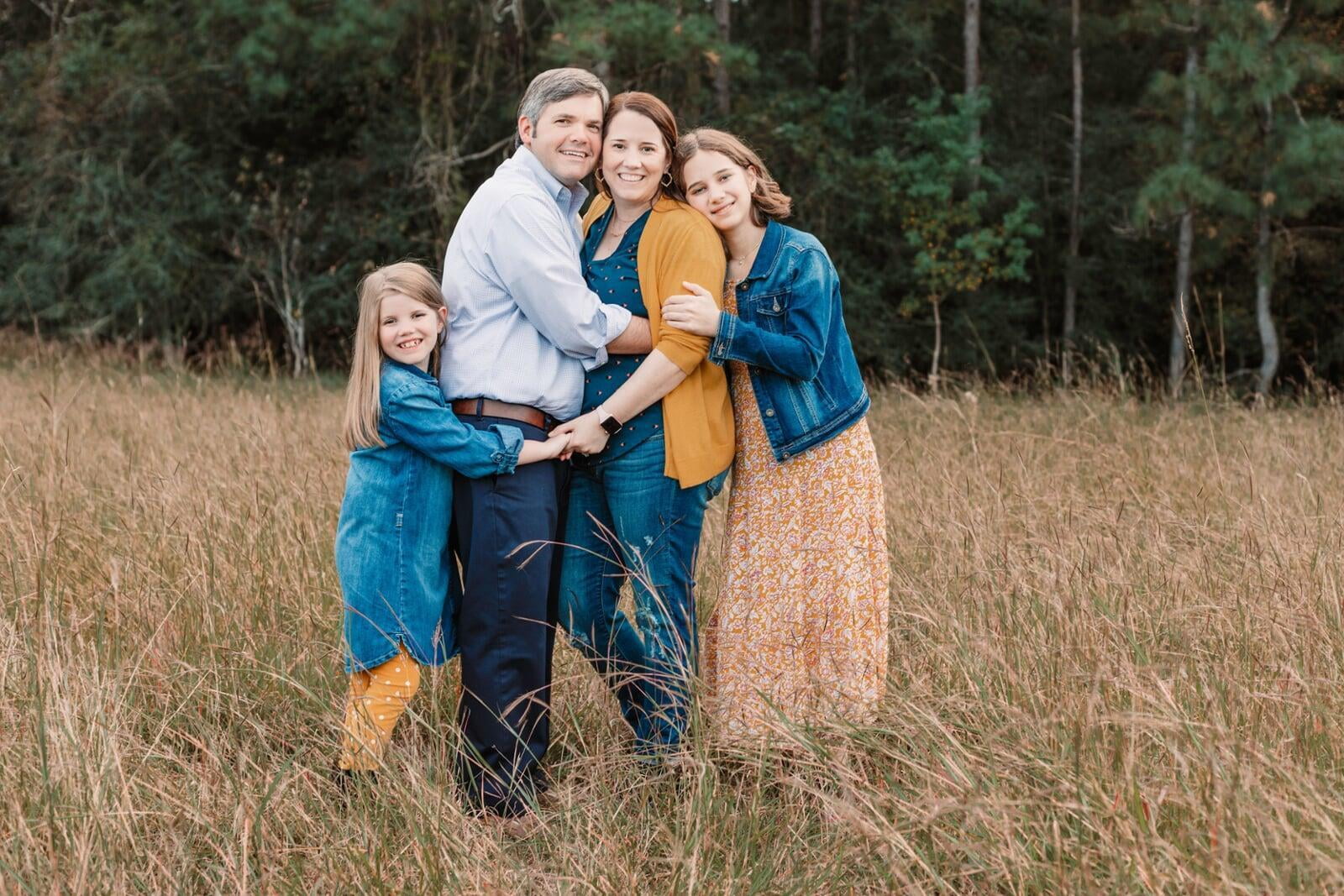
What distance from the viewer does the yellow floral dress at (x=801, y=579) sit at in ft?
10.1

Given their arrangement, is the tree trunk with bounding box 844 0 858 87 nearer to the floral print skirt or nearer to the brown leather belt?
the floral print skirt

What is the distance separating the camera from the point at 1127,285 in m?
20.4

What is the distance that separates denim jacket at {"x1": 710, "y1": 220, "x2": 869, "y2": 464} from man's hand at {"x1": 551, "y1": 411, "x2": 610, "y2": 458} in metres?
0.33

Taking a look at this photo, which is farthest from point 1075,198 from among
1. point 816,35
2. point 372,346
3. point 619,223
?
point 372,346

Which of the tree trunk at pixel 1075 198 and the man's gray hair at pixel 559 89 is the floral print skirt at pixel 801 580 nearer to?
the man's gray hair at pixel 559 89

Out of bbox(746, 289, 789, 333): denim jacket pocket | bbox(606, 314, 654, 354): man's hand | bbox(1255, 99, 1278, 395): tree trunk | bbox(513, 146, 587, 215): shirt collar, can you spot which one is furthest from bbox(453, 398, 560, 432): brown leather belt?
bbox(1255, 99, 1278, 395): tree trunk

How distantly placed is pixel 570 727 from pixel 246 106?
51.0 ft

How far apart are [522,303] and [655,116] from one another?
58 centimetres

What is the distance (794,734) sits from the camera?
2555mm

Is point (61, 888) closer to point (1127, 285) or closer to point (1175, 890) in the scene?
point (1175, 890)

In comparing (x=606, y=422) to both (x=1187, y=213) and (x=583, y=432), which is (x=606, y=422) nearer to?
(x=583, y=432)

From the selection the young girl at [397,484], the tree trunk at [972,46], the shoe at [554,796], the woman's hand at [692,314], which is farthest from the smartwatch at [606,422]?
the tree trunk at [972,46]

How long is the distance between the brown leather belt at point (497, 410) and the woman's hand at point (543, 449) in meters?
0.06

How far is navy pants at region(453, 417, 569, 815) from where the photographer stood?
9.53ft
